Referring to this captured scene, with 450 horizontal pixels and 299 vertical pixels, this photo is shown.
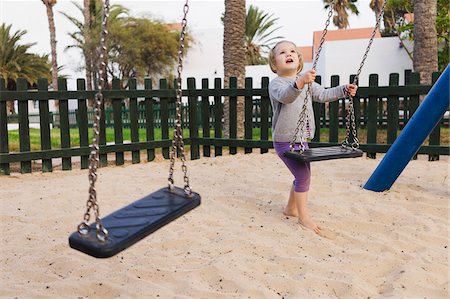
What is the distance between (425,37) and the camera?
9.42 meters

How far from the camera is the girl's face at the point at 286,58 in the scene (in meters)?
3.19

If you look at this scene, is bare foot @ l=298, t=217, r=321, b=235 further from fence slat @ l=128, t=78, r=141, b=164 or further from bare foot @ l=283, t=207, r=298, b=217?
fence slat @ l=128, t=78, r=141, b=164

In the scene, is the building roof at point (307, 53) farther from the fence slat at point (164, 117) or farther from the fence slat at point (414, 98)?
the fence slat at point (414, 98)

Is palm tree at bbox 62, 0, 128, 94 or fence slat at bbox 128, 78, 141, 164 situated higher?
palm tree at bbox 62, 0, 128, 94

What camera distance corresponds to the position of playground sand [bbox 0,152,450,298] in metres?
2.37

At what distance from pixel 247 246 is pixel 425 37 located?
26.6ft

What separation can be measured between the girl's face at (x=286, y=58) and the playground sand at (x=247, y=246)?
110 centimetres

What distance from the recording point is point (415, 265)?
2621 millimetres

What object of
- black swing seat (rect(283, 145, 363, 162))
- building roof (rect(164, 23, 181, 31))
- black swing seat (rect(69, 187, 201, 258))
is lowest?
black swing seat (rect(69, 187, 201, 258))

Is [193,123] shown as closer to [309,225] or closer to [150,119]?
[150,119]

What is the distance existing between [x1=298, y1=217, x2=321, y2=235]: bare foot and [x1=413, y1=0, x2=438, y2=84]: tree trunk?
745 cm

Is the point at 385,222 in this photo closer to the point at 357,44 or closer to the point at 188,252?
the point at 188,252

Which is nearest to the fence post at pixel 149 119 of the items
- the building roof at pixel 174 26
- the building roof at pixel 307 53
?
the building roof at pixel 174 26

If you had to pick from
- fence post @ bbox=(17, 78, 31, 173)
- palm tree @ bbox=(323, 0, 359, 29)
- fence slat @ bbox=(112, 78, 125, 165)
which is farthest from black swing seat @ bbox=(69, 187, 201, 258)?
palm tree @ bbox=(323, 0, 359, 29)
